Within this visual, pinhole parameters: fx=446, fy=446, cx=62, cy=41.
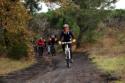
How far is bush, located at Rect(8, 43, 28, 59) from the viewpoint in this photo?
3401 cm

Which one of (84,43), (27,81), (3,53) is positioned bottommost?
(84,43)

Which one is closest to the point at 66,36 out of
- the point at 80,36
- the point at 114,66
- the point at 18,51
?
the point at 114,66

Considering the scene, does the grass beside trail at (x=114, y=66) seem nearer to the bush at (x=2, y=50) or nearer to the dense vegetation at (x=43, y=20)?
the dense vegetation at (x=43, y=20)

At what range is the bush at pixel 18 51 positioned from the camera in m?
34.0

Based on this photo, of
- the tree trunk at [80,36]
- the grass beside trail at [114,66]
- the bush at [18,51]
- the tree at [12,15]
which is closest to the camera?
the grass beside trail at [114,66]

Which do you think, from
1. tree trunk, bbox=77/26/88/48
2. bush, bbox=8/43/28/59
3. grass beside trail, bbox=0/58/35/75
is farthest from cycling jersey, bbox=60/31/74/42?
tree trunk, bbox=77/26/88/48

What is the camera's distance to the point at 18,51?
1364 inches

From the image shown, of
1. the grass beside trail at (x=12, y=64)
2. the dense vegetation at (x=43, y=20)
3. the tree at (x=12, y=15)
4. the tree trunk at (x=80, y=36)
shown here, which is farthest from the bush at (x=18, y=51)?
the tree trunk at (x=80, y=36)

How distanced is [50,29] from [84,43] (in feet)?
23.7

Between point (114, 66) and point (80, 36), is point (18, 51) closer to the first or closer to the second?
point (114, 66)

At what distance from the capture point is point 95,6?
166 ft

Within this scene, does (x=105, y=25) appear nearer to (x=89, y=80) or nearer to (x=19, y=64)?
(x=19, y=64)

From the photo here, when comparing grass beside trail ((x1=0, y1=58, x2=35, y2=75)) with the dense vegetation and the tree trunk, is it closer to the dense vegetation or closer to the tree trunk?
the dense vegetation

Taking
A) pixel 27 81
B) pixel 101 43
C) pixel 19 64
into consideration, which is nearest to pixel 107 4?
pixel 101 43
